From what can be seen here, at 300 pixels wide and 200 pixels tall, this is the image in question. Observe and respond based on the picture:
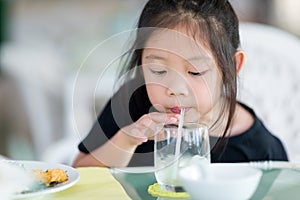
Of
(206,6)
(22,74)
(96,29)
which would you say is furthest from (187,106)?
(96,29)

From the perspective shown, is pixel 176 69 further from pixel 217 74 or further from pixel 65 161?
pixel 65 161

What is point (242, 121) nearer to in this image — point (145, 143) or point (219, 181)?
point (145, 143)

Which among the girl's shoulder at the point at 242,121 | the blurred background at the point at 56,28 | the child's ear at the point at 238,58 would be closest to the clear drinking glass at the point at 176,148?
the child's ear at the point at 238,58

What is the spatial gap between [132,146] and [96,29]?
2679 millimetres

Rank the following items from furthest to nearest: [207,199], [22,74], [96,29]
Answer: [96,29] < [22,74] < [207,199]

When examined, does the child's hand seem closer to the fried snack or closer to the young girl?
the young girl

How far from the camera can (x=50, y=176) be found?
81 cm

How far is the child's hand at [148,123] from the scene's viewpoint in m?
0.83

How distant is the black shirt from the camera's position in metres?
0.90

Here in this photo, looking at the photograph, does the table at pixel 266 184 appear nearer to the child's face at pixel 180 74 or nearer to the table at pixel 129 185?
the table at pixel 129 185

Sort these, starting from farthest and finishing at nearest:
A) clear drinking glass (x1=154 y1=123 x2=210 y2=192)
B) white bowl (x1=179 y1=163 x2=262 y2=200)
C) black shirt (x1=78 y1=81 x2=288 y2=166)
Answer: black shirt (x1=78 y1=81 x2=288 y2=166)
clear drinking glass (x1=154 y1=123 x2=210 y2=192)
white bowl (x1=179 y1=163 x2=262 y2=200)

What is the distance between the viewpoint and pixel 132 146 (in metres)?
0.93

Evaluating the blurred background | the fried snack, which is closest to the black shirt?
the fried snack

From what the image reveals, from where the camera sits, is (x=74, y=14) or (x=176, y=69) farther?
(x=74, y=14)
